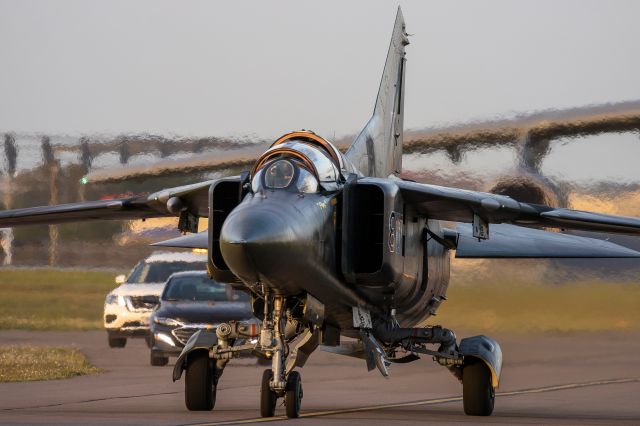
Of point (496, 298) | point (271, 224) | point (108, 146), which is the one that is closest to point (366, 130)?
point (271, 224)

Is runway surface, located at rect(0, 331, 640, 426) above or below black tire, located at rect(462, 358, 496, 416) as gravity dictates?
below

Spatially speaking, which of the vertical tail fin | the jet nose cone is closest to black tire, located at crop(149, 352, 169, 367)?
the vertical tail fin

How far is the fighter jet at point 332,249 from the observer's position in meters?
13.3

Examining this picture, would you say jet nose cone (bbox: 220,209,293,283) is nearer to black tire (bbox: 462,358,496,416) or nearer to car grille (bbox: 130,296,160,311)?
black tire (bbox: 462,358,496,416)

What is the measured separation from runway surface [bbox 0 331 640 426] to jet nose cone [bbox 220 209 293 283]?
1.43 metres

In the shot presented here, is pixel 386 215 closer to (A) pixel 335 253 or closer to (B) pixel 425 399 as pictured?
(A) pixel 335 253

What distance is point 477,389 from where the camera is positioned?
15.1 m

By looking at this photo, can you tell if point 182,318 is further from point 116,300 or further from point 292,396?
point 292,396

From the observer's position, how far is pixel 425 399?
17438 millimetres

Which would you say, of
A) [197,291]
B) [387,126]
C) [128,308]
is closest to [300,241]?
[387,126]

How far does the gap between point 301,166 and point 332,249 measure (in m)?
0.87

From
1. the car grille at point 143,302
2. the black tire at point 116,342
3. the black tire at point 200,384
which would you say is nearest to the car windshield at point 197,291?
the car grille at point 143,302

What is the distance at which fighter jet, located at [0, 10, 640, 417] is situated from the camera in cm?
1328

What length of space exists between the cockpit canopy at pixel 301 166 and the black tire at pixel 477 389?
2.39 m
